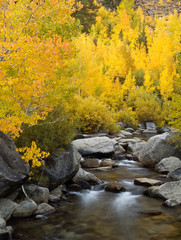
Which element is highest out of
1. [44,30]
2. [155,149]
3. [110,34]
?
[110,34]

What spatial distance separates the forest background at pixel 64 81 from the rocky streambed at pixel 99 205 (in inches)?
49.1

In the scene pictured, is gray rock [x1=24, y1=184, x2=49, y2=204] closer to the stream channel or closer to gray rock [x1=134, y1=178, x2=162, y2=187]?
the stream channel

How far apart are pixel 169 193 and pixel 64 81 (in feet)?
19.9

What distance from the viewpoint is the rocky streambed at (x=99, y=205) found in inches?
254

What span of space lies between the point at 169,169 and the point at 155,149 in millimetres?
1671

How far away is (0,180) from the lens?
663 centimetres

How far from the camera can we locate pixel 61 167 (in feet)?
31.0

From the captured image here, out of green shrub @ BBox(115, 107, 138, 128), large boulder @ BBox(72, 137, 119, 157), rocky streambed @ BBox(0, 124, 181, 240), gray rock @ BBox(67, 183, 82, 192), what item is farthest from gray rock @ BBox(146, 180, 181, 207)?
green shrub @ BBox(115, 107, 138, 128)

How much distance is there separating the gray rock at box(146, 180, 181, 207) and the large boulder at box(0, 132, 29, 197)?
4.36 metres

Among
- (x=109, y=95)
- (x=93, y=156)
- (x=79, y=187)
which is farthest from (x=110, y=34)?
(x=79, y=187)

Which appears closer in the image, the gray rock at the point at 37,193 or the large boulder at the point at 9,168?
the large boulder at the point at 9,168

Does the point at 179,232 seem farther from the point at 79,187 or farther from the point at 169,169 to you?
the point at 169,169

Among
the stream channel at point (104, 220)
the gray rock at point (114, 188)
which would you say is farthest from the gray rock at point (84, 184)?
the gray rock at point (114, 188)

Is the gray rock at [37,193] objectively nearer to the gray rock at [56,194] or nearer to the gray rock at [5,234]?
the gray rock at [56,194]
